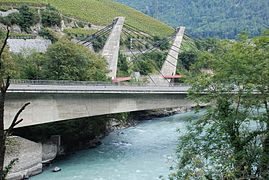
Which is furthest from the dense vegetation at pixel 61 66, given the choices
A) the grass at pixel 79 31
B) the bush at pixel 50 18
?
the grass at pixel 79 31

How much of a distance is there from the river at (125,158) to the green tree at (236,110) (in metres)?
8.08

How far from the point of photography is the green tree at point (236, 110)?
1562 centimetres

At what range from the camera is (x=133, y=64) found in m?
75.7

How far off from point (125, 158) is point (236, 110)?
19136 mm

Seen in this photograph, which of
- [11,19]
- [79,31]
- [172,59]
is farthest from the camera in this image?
[79,31]

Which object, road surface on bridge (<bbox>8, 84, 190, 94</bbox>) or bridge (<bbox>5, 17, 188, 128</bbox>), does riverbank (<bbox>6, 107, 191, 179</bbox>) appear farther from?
road surface on bridge (<bbox>8, 84, 190, 94</bbox>)

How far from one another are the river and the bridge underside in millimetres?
3225

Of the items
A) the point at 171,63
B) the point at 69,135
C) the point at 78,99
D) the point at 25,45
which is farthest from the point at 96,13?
the point at 78,99

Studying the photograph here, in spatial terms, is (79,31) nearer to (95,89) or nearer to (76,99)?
(95,89)

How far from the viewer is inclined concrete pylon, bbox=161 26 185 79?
71.6m

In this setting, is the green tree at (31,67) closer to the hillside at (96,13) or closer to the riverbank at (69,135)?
the riverbank at (69,135)

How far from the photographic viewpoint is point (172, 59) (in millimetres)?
73750

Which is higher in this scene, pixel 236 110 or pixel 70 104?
pixel 236 110

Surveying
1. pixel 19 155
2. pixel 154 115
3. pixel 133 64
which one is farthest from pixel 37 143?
pixel 133 64
